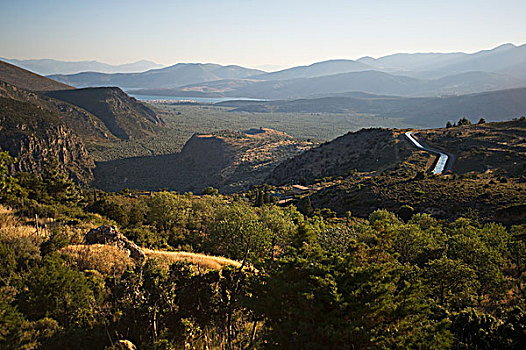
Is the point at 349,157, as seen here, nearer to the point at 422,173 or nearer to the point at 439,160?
the point at 439,160

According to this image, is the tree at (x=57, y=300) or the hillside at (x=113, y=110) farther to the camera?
the hillside at (x=113, y=110)

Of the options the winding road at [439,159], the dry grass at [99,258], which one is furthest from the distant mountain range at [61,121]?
the winding road at [439,159]

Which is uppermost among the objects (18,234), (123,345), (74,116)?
(74,116)

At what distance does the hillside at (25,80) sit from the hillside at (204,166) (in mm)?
84880

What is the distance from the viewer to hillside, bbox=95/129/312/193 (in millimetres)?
86875

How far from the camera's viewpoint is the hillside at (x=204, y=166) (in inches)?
3420

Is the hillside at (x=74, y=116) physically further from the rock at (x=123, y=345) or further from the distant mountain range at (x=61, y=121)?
the rock at (x=123, y=345)

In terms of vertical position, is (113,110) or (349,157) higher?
(113,110)

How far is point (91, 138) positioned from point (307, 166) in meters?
89.9

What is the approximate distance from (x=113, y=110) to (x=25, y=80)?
161ft

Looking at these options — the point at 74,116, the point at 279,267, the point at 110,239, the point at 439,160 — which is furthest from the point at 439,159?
the point at 74,116

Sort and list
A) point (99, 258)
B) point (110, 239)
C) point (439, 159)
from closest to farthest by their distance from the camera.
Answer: point (99, 258), point (110, 239), point (439, 159)

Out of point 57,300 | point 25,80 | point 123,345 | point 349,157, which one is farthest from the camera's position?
point 25,80

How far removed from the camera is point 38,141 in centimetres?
8375
